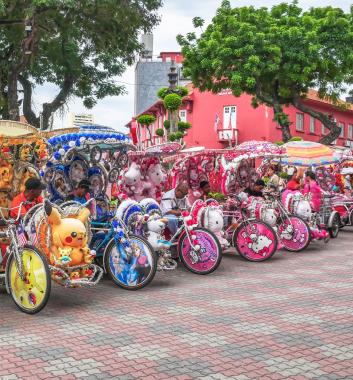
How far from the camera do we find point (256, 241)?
11.0m

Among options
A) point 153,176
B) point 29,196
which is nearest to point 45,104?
point 153,176

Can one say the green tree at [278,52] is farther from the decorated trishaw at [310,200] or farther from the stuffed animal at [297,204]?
the stuffed animal at [297,204]

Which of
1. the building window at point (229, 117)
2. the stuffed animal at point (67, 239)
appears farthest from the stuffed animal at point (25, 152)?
the building window at point (229, 117)

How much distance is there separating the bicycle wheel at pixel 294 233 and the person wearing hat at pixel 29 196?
6.18 meters

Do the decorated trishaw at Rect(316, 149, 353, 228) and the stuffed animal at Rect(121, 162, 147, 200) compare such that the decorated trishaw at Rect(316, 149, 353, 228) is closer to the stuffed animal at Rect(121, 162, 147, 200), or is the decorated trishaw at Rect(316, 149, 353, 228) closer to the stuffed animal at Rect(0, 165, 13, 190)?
the stuffed animal at Rect(121, 162, 147, 200)

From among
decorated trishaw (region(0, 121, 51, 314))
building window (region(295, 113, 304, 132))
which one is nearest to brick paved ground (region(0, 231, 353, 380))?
decorated trishaw (region(0, 121, 51, 314))

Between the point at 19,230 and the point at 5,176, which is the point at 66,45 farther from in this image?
the point at 19,230

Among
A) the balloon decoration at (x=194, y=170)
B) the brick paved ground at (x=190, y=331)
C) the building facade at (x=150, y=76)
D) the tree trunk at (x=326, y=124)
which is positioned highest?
the building facade at (x=150, y=76)

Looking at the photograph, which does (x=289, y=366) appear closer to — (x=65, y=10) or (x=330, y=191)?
(x=330, y=191)

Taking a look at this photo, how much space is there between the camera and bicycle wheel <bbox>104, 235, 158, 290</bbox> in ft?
26.5

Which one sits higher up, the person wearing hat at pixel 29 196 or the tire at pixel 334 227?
the person wearing hat at pixel 29 196

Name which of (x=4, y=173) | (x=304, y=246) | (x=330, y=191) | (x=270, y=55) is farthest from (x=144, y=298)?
(x=270, y=55)

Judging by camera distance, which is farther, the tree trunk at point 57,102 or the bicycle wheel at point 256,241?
the tree trunk at point 57,102

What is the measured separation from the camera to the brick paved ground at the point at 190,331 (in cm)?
498
